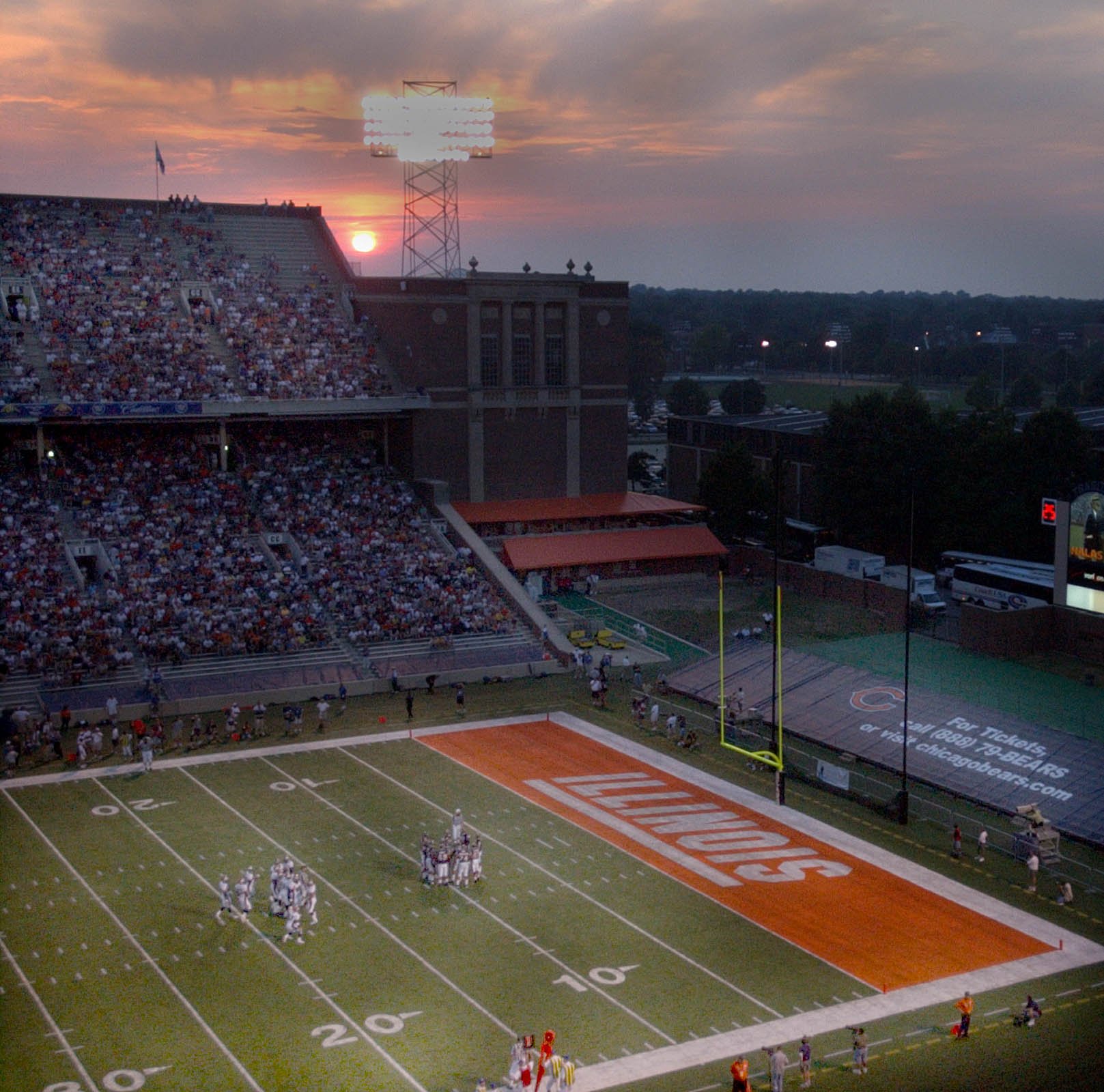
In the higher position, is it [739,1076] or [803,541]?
[803,541]

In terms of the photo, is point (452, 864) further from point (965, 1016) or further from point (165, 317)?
point (165, 317)

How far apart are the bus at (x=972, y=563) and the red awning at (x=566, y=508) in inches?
433

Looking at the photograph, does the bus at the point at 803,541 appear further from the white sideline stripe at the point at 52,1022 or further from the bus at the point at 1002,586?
the white sideline stripe at the point at 52,1022

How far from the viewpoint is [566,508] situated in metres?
62.8

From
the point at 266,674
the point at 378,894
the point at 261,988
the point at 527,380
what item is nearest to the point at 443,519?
the point at 527,380

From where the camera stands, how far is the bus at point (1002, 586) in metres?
52.0

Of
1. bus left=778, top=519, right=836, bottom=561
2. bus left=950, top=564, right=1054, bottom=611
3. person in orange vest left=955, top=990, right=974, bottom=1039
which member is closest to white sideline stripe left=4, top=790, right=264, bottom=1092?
person in orange vest left=955, top=990, right=974, bottom=1039

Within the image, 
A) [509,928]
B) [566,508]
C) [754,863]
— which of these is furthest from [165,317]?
[509,928]

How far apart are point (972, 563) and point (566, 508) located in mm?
17456

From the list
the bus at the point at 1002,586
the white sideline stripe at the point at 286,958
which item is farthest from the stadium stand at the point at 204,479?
the bus at the point at 1002,586

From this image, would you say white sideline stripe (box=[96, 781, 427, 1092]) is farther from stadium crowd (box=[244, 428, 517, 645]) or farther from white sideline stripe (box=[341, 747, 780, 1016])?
stadium crowd (box=[244, 428, 517, 645])

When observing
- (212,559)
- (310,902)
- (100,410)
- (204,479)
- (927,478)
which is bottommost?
(310,902)

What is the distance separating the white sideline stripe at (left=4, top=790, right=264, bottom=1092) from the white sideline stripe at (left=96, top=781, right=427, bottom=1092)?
6.66ft

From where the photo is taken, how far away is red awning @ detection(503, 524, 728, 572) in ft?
190
